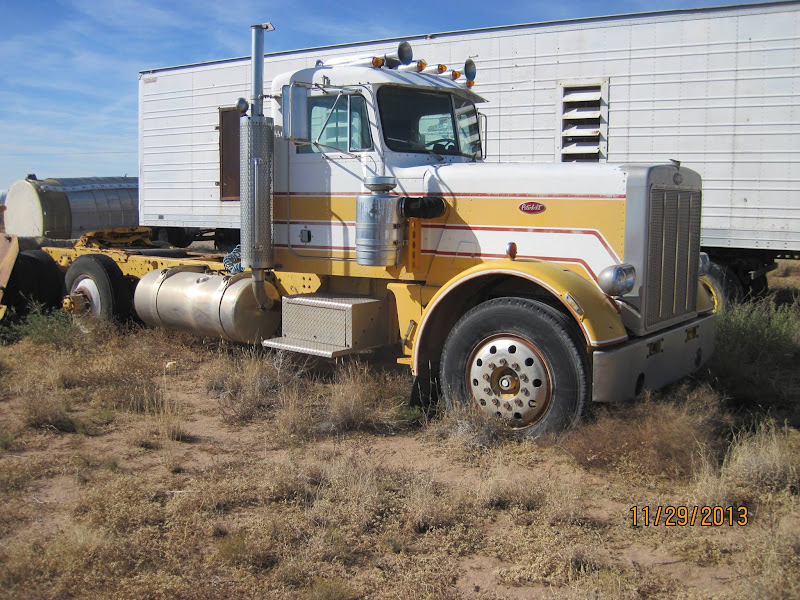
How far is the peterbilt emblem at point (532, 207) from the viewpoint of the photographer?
19.2ft

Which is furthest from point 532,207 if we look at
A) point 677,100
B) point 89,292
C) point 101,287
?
point 89,292

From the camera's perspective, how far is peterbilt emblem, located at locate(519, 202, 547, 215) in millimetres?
5867

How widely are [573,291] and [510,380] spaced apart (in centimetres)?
81

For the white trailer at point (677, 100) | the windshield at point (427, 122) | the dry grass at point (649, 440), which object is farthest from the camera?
the white trailer at point (677, 100)

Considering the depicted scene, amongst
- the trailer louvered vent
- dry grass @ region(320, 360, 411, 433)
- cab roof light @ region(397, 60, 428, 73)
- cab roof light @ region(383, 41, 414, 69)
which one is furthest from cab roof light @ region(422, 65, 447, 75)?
the trailer louvered vent

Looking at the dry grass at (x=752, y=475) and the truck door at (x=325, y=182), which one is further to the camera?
the truck door at (x=325, y=182)

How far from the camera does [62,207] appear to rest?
16.8m

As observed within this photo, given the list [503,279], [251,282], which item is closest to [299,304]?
[251,282]

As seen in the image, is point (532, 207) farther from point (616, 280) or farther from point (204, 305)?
point (204, 305)

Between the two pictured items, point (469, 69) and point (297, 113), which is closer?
point (297, 113)

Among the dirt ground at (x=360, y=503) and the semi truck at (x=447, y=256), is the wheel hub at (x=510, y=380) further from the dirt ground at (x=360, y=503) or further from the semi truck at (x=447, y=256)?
the dirt ground at (x=360, y=503)

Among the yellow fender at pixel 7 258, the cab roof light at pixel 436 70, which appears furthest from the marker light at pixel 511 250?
the yellow fender at pixel 7 258

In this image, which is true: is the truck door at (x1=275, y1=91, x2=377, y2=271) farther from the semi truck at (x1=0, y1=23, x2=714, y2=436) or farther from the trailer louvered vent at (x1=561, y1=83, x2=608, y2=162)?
the trailer louvered vent at (x1=561, y1=83, x2=608, y2=162)

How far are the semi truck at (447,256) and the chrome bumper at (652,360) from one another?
15 millimetres
